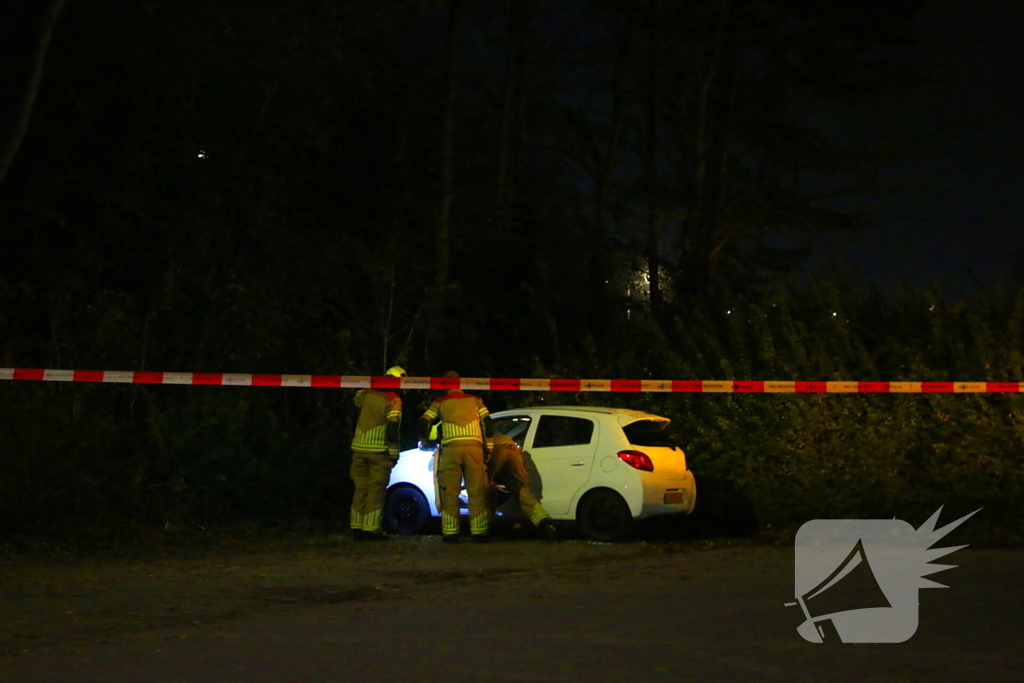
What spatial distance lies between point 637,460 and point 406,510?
271 cm

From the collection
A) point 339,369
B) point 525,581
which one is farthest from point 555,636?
point 339,369

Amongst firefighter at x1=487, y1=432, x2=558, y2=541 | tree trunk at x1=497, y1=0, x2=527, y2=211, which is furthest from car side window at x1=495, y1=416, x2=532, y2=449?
tree trunk at x1=497, y1=0, x2=527, y2=211

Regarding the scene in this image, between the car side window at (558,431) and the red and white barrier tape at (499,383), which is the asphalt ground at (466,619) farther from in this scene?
the red and white barrier tape at (499,383)

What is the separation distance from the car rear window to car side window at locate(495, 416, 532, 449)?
45.1 inches

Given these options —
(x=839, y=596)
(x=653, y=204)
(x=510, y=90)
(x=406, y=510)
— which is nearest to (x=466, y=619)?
(x=839, y=596)

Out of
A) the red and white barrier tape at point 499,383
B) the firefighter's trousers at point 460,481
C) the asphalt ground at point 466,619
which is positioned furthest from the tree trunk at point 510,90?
the asphalt ground at point 466,619

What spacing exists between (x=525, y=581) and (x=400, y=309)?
11.0m

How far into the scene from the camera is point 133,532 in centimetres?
1309

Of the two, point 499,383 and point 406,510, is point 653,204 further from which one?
point 406,510

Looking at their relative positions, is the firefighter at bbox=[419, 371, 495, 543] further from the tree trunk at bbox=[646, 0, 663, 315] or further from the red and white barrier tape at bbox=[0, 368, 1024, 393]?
the tree trunk at bbox=[646, 0, 663, 315]

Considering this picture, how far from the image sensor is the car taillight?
12688mm

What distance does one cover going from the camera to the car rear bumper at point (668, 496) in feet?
41.4

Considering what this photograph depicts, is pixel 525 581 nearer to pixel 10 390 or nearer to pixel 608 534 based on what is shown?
pixel 608 534

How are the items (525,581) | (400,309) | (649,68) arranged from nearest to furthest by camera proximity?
(525,581) < (400,309) < (649,68)
